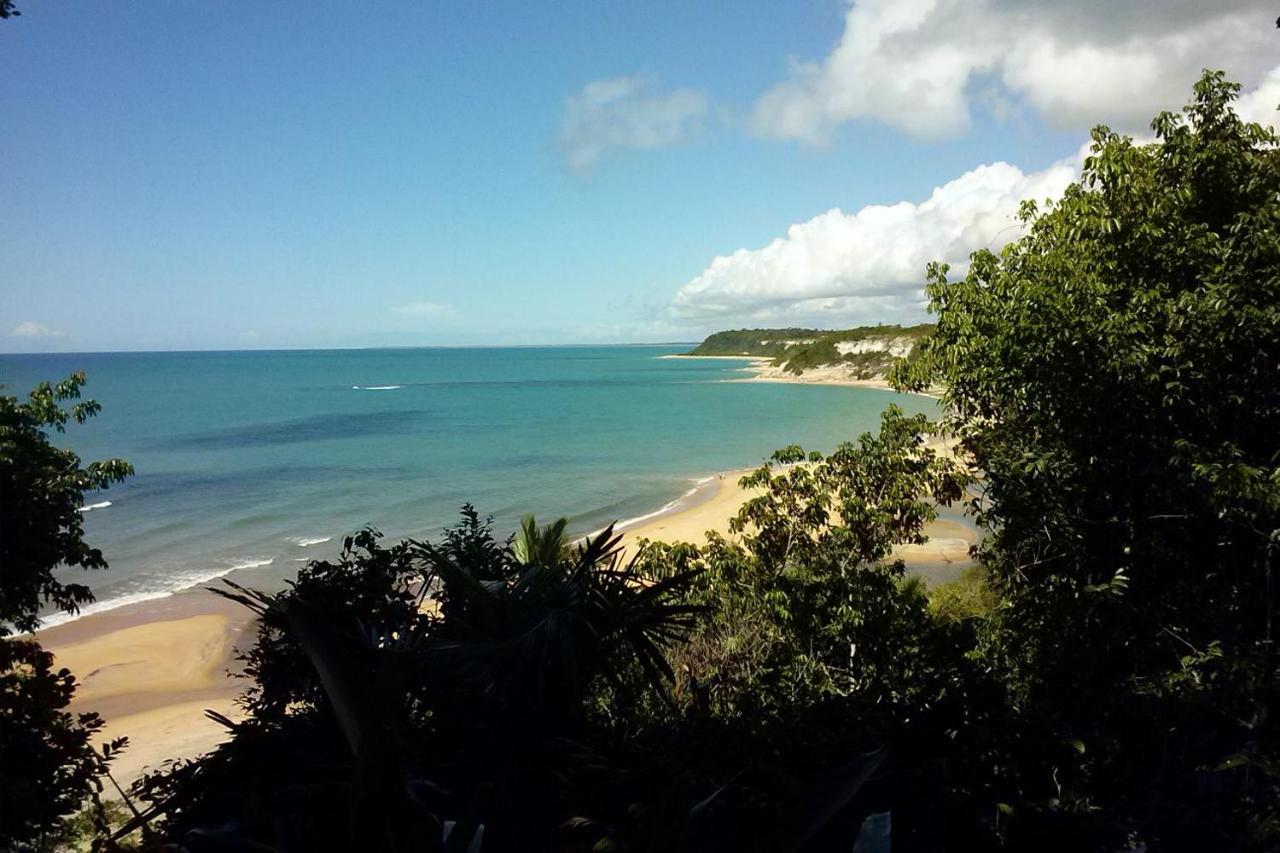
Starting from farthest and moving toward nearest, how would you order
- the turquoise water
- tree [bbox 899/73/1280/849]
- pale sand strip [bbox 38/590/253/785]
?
the turquoise water, pale sand strip [bbox 38/590/253/785], tree [bbox 899/73/1280/849]

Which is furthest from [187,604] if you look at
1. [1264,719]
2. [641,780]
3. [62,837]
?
[1264,719]

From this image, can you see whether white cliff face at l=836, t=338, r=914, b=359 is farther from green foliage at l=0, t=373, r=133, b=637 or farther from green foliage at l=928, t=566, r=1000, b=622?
green foliage at l=0, t=373, r=133, b=637

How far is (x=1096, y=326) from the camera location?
636 cm

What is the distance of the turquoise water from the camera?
2408cm

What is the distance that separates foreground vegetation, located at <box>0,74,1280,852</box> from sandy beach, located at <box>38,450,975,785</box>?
27.1 ft

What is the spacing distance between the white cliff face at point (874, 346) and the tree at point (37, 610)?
337 ft

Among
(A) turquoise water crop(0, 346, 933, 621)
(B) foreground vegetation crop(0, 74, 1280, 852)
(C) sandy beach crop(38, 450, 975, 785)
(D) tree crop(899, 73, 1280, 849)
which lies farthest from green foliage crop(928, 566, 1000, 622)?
(A) turquoise water crop(0, 346, 933, 621)

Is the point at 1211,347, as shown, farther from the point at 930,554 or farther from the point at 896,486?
the point at 930,554

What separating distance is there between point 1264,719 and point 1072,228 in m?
4.37

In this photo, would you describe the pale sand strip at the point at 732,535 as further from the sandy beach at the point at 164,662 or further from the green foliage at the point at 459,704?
the green foliage at the point at 459,704

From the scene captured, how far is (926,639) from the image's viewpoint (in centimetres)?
724

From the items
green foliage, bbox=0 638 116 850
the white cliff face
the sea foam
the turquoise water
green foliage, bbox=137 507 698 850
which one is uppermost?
the white cliff face

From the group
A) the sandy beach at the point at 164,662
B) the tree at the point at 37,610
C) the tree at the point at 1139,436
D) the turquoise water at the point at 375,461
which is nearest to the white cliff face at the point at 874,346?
the turquoise water at the point at 375,461

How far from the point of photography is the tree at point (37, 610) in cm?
485
